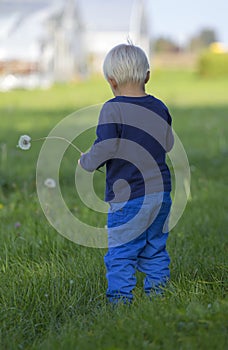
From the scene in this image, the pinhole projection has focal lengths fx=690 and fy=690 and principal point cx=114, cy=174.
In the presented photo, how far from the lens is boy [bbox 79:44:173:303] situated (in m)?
3.14

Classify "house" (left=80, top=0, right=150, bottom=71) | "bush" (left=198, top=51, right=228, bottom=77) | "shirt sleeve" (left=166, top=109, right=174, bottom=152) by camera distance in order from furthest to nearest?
"house" (left=80, top=0, right=150, bottom=71)
"bush" (left=198, top=51, right=228, bottom=77)
"shirt sleeve" (left=166, top=109, right=174, bottom=152)

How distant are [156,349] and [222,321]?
0.91 feet

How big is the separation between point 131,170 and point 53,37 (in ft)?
99.6

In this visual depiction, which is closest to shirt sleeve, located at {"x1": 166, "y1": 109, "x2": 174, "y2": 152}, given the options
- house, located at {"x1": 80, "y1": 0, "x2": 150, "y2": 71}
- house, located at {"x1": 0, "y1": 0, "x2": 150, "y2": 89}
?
house, located at {"x1": 0, "y1": 0, "x2": 150, "y2": 89}

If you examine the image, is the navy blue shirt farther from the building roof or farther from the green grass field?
the building roof

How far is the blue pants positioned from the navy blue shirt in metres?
0.05

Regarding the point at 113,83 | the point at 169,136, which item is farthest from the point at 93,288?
the point at 113,83

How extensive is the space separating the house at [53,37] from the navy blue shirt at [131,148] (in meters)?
25.3

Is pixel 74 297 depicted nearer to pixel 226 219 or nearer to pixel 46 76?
pixel 226 219

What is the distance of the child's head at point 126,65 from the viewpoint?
3.13 meters

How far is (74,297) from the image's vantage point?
309cm

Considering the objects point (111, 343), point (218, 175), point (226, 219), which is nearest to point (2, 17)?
point (218, 175)

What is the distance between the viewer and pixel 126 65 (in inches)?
123

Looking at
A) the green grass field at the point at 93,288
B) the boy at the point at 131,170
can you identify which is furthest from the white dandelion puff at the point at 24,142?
the green grass field at the point at 93,288
